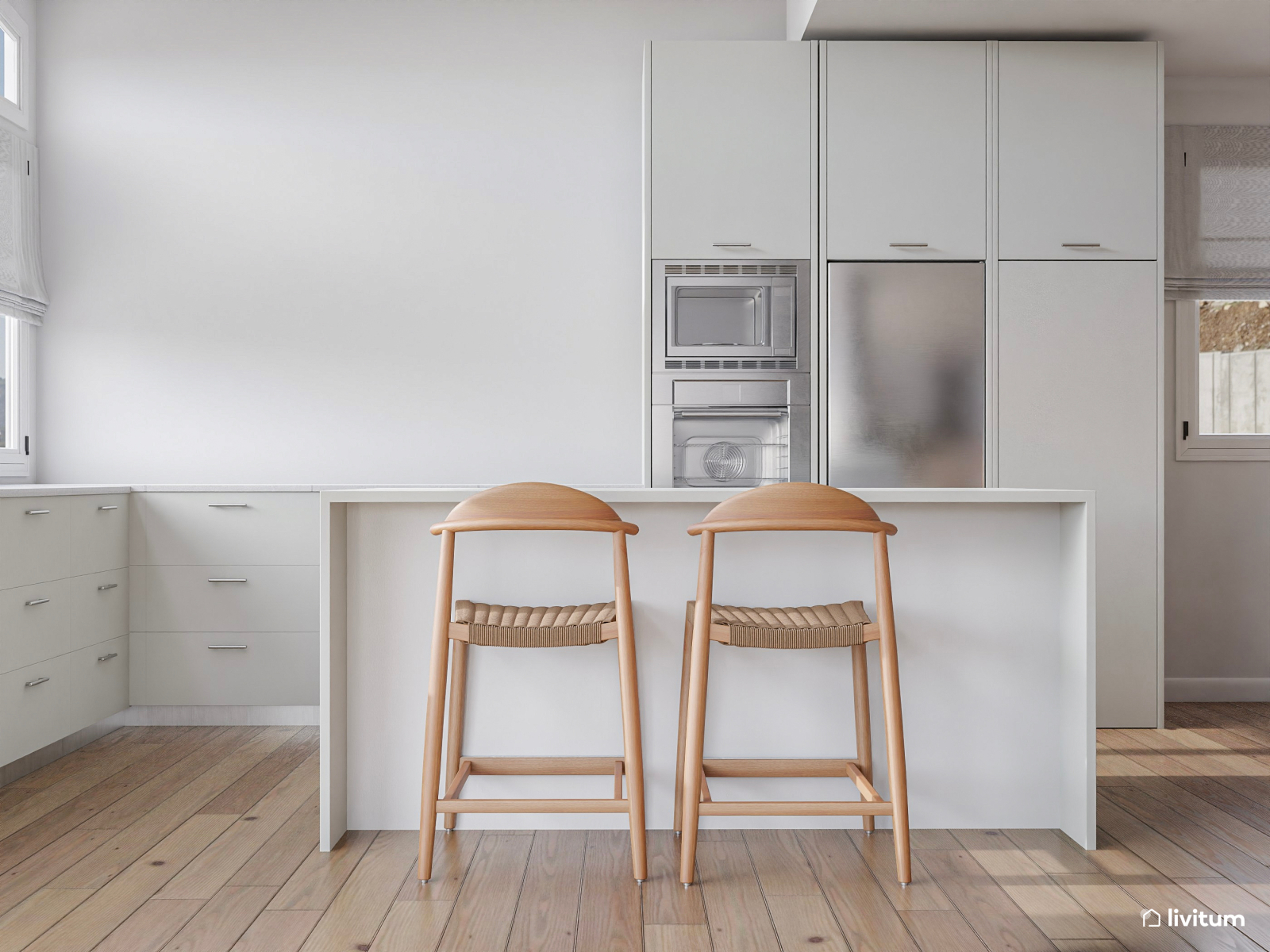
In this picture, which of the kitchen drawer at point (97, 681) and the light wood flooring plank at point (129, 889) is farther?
the kitchen drawer at point (97, 681)

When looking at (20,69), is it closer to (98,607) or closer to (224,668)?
(98,607)

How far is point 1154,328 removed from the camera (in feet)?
10.1

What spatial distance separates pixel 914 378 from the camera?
3.08 metres


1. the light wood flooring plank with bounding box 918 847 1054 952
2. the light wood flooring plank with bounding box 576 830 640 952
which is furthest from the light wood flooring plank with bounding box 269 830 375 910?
the light wood flooring plank with bounding box 918 847 1054 952

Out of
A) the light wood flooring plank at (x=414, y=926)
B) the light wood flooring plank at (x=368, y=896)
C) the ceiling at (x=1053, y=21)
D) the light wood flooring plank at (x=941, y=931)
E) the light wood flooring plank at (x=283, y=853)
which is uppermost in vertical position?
the ceiling at (x=1053, y=21)

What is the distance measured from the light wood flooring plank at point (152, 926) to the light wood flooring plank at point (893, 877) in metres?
1.41

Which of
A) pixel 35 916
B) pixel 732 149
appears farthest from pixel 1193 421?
pixel 35 916

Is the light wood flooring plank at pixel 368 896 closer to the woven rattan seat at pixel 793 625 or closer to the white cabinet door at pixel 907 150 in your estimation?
the woven rattan seat at pixel 793 625

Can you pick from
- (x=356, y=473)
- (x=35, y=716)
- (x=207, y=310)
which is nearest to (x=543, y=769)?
(x=35, y=716)

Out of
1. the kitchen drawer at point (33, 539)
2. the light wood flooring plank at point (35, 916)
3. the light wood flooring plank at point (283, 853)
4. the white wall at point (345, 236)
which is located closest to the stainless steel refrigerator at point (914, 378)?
the white wall at point (345, 236)

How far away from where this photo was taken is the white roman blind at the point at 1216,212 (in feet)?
11.4

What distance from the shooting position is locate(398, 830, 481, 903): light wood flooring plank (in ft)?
5.66

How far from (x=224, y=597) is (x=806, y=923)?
2.34m

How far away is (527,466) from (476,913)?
212 centimetres
